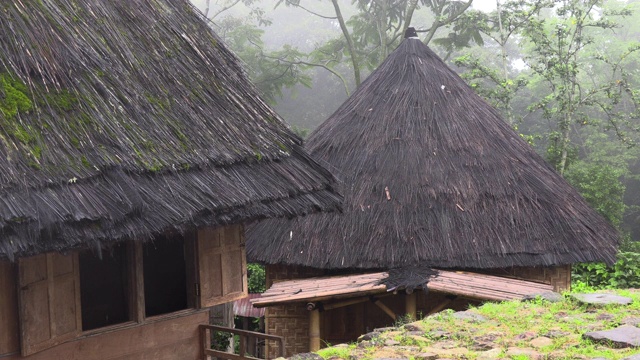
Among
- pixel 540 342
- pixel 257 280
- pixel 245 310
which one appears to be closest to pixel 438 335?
pixel 540 342

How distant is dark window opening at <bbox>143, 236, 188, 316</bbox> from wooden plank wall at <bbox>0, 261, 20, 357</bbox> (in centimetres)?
200

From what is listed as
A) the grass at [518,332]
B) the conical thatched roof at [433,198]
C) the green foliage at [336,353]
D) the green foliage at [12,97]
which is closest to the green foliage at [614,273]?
the conical thatched roof at [433,198]

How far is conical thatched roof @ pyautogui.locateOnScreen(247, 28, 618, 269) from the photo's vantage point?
923 centimetres

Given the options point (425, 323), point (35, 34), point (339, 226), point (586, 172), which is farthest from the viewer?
point (586, 172)

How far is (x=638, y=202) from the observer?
81.5ft

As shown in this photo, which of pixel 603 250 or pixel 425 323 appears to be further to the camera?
pixel 603 250

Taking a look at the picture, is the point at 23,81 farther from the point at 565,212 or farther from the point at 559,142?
the point at 559,142

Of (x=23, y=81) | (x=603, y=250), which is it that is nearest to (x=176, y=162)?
(x=23, y=81)

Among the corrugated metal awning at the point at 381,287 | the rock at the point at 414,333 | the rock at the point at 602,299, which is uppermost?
the rock at the point at 602,299

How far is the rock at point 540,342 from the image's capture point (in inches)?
153

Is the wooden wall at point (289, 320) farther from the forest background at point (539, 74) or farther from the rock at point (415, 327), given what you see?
the rock at point (415, 327)

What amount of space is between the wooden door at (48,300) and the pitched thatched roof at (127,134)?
2.13 feet

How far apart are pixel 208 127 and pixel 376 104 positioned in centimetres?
503

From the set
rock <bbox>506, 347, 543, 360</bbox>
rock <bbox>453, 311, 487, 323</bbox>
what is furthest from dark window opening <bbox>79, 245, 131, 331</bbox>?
rock <bbox>506, 347, 543, 360</bbox>
